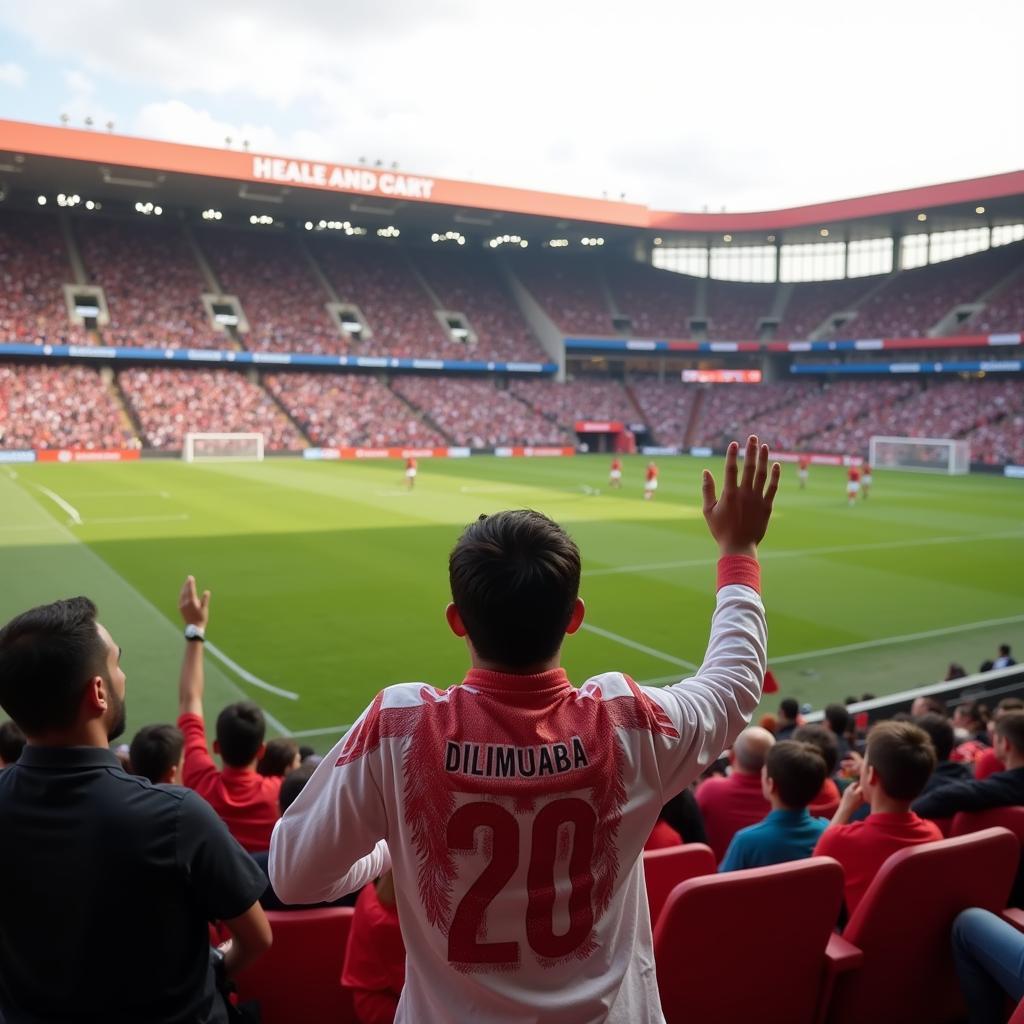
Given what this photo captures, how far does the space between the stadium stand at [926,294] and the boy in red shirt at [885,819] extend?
Result: 209 feet

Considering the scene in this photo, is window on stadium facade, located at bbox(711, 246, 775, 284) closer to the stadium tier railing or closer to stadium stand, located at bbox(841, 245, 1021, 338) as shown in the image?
stadium stand, located at bbox(841, 245, 1021, 338)

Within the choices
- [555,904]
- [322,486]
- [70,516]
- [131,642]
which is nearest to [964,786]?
[555,904]

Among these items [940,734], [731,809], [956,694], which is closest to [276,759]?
[731,809]

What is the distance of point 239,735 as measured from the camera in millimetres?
5801

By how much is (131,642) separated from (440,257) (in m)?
61.5

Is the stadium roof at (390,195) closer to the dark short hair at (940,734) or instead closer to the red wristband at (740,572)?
the dark short hair at (940,734)

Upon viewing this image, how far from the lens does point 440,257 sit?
72562 mm

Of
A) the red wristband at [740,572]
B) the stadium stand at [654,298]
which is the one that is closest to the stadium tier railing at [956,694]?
the red wristband at [740,572]

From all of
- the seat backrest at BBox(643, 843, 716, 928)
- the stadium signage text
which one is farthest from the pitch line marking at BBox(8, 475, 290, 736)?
the stadium signage text

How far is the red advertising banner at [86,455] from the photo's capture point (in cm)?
4728

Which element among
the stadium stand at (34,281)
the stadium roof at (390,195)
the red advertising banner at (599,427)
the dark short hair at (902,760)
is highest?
the stadium roof at (390,195)

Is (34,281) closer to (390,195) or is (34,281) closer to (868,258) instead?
(390,195)

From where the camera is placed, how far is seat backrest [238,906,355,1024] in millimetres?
3828

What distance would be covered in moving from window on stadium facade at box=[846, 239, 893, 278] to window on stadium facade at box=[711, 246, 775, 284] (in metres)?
6.24
